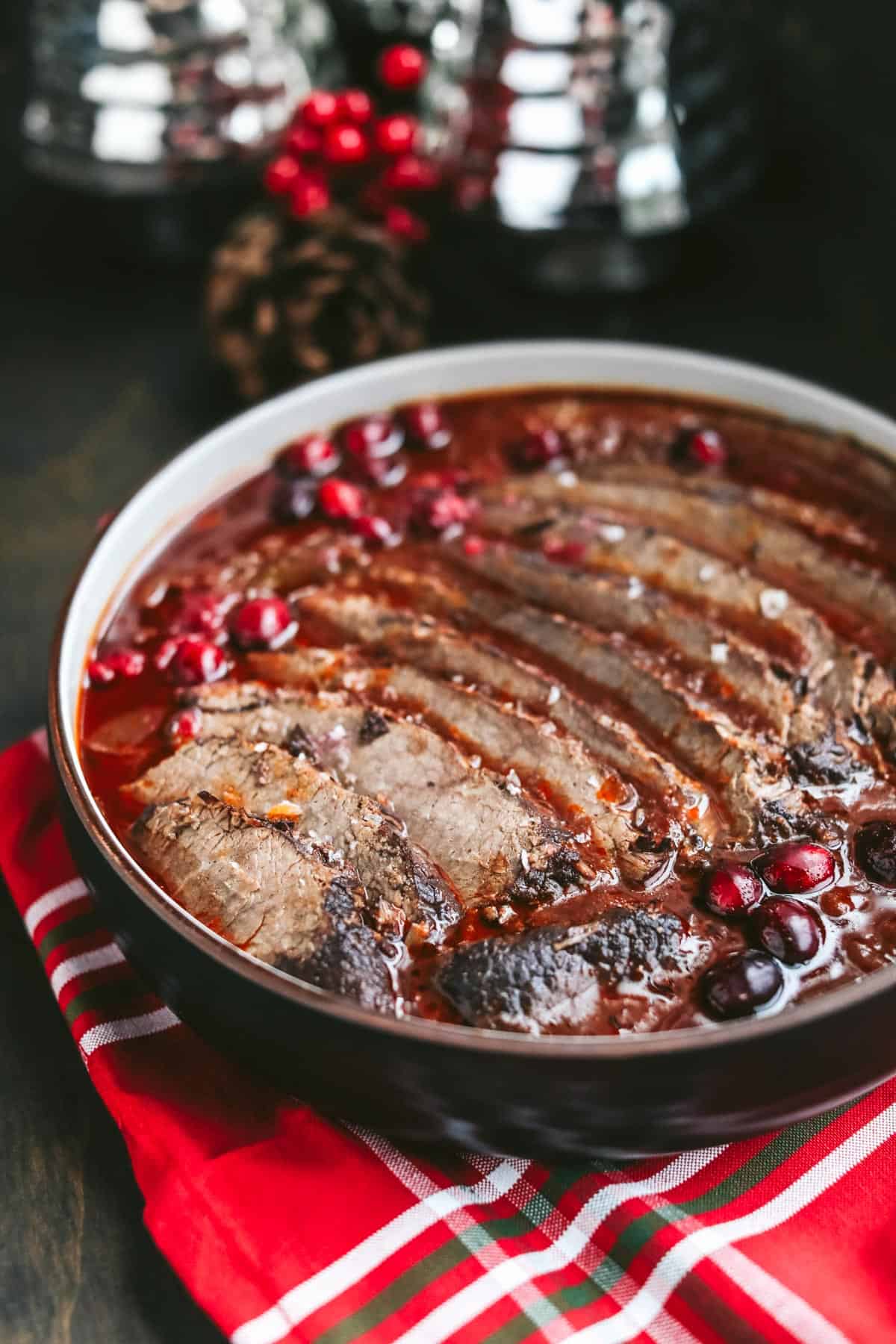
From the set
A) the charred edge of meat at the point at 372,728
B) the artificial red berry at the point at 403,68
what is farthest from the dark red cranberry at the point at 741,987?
the artificial red berry at the point at 403,68

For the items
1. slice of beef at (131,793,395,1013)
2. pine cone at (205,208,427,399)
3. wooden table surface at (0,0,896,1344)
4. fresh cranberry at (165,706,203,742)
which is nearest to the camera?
slice of beef at (131,793,395,1013)

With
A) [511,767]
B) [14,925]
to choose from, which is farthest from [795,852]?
[14,925]

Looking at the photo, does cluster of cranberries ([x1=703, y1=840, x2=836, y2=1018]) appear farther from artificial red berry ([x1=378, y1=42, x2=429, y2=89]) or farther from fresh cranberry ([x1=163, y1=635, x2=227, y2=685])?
artificial red berry ([x1=378, y1=42, x2=429, y2=89])

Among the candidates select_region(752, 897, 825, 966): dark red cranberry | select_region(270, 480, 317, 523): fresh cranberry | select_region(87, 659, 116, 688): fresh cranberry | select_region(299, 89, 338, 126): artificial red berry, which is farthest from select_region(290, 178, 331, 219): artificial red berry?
select_region(752, 897, 825, 966): dark red cranberry

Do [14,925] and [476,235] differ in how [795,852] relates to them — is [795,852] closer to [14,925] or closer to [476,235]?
[14,925]

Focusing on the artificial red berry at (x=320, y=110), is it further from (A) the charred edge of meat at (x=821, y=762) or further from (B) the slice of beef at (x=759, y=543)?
(A) the charred edge of meat at (x=821, y=762)

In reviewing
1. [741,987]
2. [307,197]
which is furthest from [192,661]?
[307,197]

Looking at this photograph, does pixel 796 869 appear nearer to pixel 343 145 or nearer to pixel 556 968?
pixel 556 968
